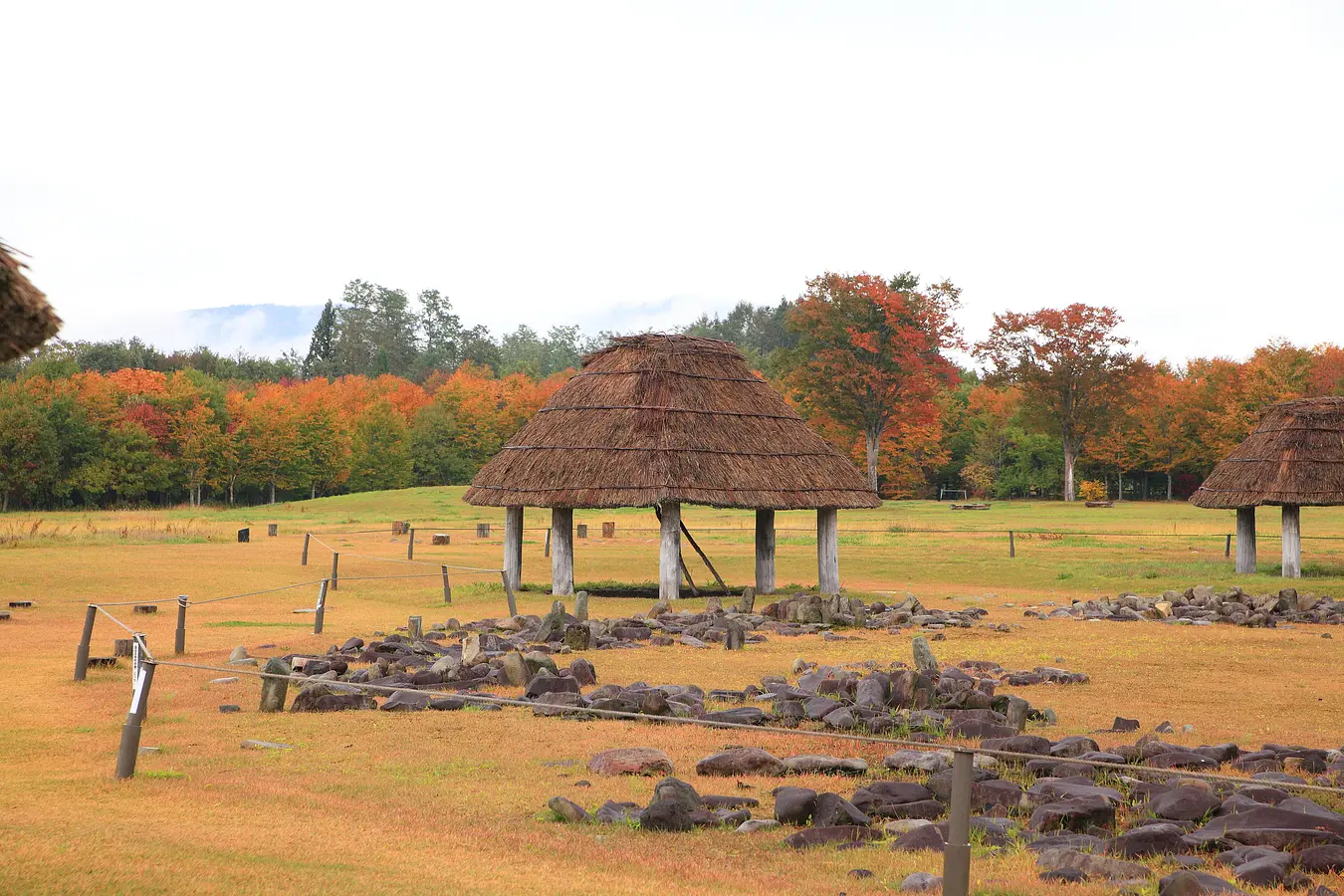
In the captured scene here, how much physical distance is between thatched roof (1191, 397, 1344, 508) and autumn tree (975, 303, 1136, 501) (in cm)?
3526

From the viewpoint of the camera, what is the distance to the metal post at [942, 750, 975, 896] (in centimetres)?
638

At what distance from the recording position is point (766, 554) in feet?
86.1

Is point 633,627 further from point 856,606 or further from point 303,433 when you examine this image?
point 303,433

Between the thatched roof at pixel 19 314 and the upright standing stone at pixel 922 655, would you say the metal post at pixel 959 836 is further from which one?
the upright standing stone at pixel 922 655

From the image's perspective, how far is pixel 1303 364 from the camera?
218 feet

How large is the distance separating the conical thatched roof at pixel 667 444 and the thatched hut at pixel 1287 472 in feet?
31.9

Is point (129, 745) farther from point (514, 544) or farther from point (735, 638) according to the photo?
point (514, 544)

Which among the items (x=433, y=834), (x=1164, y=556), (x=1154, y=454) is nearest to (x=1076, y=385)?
(x=1154, y=454)

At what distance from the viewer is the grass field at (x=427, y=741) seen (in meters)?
7.12

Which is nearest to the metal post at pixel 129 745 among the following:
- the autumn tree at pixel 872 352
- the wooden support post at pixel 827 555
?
the wooden support post at pixel 827 555

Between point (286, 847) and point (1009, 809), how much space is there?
4.72m

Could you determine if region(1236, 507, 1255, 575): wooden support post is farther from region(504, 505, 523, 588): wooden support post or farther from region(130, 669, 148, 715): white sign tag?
region(130, 669, 148, 715): white sign tag

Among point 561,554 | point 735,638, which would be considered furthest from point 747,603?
point 735,638

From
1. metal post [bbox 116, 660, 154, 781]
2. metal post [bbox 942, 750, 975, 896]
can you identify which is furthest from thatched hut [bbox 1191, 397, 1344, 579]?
metal post [bbox 116, 660, 154, 781]
